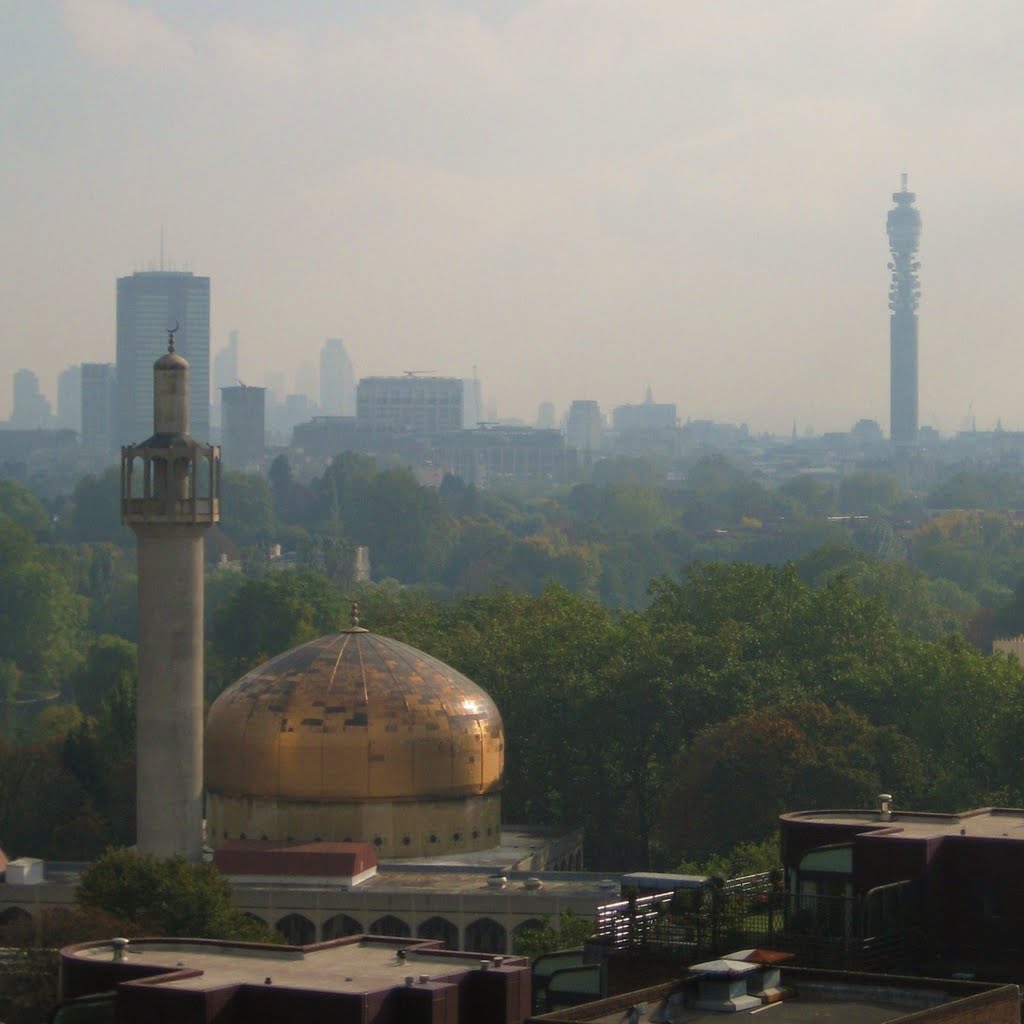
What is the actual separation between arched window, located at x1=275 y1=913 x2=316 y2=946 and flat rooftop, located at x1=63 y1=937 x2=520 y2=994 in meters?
23.5

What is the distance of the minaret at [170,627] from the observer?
4978 cm

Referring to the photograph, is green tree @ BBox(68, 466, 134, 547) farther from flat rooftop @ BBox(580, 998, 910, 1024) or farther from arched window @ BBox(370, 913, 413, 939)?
flat rooftop @ BBox(580, 998, 910, 1024)

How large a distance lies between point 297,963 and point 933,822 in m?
8.00

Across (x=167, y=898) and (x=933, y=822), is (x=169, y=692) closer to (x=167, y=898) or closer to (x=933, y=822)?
(x=167, y=898)

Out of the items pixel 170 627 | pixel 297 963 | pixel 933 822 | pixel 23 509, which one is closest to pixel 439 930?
pixel 170 627

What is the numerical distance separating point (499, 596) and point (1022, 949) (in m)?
52.5

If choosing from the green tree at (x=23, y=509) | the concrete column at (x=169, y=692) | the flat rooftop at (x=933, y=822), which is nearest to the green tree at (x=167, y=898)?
the concrete column at (x=169, y=692)

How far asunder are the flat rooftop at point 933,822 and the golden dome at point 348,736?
67.2 ft

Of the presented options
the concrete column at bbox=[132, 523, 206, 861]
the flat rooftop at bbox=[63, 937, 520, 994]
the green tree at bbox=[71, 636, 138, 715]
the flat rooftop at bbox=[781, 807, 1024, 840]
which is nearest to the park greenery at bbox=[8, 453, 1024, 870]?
the green tree at bbox=[71, 636, 138, 715]

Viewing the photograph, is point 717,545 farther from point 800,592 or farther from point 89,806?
point 89,806

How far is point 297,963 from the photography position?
2509 centimetres

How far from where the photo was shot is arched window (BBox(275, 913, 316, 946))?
50.4 metres

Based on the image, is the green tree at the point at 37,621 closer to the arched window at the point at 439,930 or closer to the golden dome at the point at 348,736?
the golden dome at the point at 348,736

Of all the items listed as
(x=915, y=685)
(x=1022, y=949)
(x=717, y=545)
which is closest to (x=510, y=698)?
(x=915, y=685)
